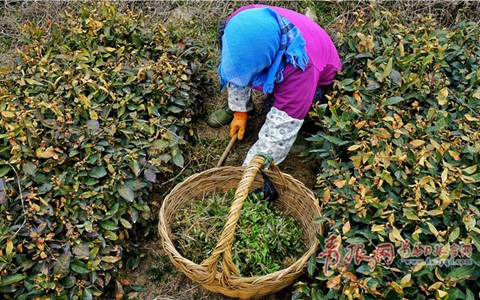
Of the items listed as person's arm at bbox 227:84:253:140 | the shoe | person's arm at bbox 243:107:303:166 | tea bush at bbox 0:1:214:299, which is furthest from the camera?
the shoe

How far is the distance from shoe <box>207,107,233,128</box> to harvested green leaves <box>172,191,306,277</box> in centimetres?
73

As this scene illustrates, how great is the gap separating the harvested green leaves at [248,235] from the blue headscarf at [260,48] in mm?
630

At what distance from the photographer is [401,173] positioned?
2.00 metres

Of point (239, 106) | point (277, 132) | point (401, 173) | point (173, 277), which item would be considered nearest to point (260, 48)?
point (277, 132)

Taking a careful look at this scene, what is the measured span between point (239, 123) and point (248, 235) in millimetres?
810

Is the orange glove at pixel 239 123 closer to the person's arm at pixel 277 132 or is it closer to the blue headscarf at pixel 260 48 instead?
the person's arm at pixel 277 132

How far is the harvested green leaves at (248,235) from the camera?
2160mm

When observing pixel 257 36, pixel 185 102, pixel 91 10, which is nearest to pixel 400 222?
pixel 257 36

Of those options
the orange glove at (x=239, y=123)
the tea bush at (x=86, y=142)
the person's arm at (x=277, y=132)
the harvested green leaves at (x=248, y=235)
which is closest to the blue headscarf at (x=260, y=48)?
the person's arm at (x=277, y=132)

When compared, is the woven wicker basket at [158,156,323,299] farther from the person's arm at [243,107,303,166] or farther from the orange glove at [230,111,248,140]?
the orange glove at [230,111,248,140]

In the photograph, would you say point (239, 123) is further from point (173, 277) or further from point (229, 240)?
point (229, 240)

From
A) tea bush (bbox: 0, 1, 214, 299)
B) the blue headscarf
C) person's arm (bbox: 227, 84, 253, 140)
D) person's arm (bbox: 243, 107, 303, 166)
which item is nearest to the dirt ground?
tea bush (bbox: 0, 1, 214, 299)

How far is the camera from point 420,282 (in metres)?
1.75

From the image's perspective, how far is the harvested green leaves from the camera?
2.16m
